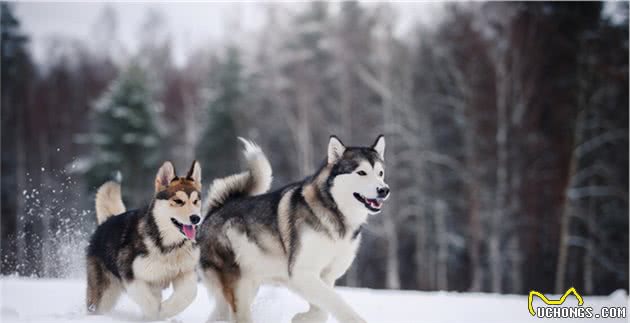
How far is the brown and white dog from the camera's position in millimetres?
5301

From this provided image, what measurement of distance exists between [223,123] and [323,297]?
18943mm

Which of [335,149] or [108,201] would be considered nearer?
[335,149]

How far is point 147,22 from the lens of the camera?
31.1m

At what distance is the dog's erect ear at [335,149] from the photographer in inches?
205

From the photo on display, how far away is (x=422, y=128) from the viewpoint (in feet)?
64.8

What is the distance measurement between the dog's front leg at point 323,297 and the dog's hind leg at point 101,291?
1997 mm

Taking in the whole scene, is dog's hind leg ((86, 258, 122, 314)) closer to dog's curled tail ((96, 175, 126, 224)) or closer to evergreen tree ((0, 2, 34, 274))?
dog's curled tail ((96, 175, 126, 224))

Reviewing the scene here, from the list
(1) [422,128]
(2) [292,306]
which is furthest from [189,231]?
(1) [422,128]

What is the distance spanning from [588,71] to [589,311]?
1161cm

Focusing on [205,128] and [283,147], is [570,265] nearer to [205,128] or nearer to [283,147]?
[283,147]

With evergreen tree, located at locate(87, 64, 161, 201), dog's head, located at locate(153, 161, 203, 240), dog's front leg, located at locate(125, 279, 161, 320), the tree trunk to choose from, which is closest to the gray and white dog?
dog's head, located at locate(153, 161, 203, 240)

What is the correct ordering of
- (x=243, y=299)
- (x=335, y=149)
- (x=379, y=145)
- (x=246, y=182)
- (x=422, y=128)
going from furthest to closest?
(x=422, y=128)
(x=246, y=182)
(x=379, y=145)
(x=243, y=299)
(x=335, y=149)

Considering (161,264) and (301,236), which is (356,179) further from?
(161,264)

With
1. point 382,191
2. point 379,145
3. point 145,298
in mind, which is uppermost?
point 379,145
